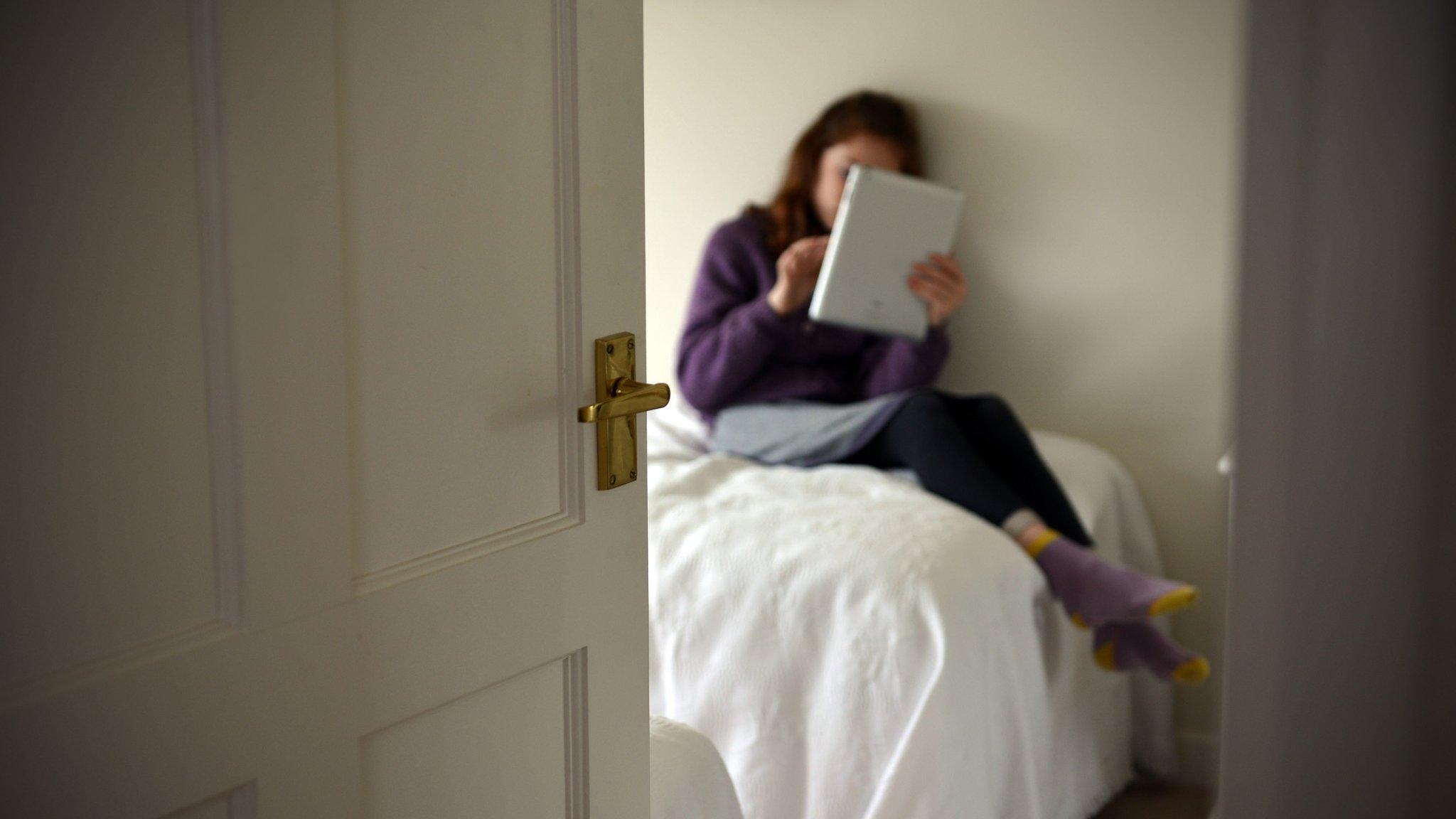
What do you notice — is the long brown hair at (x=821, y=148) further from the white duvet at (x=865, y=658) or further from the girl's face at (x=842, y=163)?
the white duvet at (x=865, y=658)

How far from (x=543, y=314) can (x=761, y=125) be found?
1738 mm

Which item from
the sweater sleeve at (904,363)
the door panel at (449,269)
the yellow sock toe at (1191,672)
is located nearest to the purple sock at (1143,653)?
the yellow sock toe at (1191,672)

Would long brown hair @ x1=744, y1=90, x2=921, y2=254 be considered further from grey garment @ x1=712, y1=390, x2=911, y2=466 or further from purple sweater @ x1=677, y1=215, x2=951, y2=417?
grey garment @ x1=712, y1=390, x2=911, y2=466

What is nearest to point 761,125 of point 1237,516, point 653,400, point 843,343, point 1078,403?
point 843,343

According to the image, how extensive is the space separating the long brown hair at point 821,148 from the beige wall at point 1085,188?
0.26ft

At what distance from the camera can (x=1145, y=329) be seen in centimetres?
211

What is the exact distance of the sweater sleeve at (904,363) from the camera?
209 centimetres

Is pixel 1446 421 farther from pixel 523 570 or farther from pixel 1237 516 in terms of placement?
pixel 523 570

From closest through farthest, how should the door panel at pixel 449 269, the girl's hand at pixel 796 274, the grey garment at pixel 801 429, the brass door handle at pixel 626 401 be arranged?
the door panel at pixel 449 269 → the brass door handle at pixel 626 401 → the grey garment at pixel 801 429 → the girl's hand at pixel 796 274

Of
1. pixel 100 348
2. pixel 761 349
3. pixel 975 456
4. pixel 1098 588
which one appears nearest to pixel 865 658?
pixel 1098 588

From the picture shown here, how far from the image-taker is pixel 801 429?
1.94 m

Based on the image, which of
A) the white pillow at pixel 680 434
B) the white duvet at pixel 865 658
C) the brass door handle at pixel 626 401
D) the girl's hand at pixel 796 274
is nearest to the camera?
the brass door handle at pixel 626 401

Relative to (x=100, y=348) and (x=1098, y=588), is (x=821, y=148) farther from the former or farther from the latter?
(x=100, y=348)

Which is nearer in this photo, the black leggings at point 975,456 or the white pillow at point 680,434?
the black leggings at point 975,456
